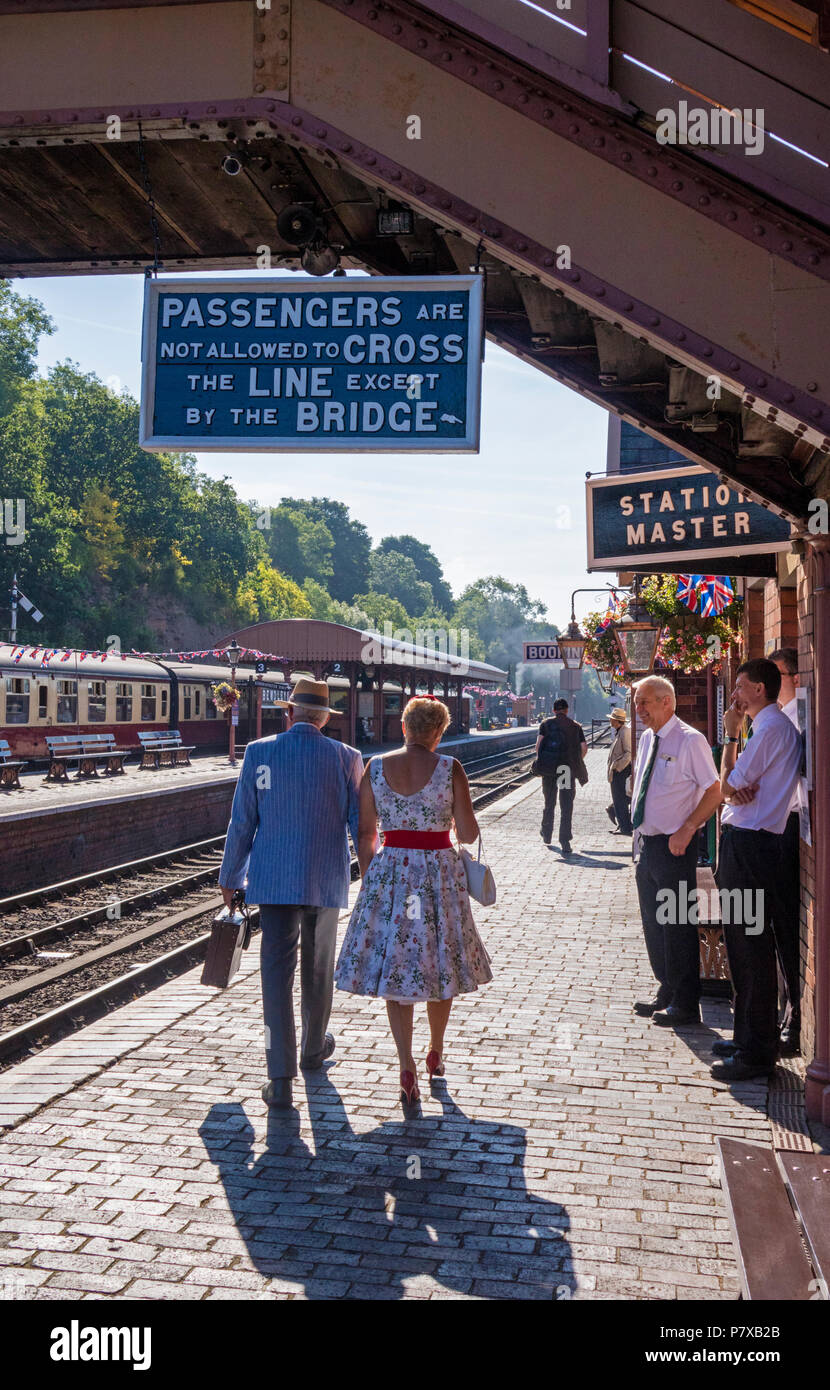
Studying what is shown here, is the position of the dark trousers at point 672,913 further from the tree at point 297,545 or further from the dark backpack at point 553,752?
the tree at point 297,545

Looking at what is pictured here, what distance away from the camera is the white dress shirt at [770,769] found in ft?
16.1

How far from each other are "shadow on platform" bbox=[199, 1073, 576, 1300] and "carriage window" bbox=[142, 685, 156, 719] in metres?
26.5

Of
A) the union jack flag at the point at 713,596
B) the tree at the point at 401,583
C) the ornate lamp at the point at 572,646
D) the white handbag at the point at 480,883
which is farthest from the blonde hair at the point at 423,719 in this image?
the tree at the point at 401,583

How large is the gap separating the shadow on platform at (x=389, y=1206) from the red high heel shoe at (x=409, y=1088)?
0.07 metres

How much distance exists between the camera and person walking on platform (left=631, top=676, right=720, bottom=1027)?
19.2 feet

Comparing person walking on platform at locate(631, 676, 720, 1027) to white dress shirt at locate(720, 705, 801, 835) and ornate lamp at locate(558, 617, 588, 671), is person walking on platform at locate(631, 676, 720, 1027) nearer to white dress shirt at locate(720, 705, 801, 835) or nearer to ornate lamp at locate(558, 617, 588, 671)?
white dress shirt at locate(720, 705, 801, 835)

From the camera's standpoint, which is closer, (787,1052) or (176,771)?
(787,1052)

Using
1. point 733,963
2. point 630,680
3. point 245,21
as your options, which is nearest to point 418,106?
point 245,21

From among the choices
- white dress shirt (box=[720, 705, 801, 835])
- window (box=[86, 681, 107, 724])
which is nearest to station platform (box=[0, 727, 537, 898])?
window (box=[86, 681, 107, 724])

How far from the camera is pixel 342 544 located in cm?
13875

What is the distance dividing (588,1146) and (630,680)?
10278mm

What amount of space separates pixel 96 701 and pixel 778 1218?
84.1ft
